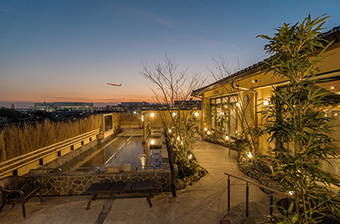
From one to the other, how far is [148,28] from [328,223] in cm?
1194

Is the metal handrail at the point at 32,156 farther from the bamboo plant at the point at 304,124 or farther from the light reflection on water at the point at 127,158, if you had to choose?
the bamboo plant at the point at 304,124

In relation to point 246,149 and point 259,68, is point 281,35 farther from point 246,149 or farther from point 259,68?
point 246,149

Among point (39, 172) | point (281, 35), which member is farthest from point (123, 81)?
point (281, 35)

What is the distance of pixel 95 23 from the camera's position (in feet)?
31.7

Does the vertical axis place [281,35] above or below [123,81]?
below

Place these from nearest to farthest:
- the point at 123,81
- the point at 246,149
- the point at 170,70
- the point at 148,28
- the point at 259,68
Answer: the point at 259,68, the point at 246,149, the point at 170,70, the point at 148,28, the point at 123,81

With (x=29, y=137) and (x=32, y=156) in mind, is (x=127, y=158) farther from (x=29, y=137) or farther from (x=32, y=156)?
(x=29, y=137)

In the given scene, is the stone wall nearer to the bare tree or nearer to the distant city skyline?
the bare tree

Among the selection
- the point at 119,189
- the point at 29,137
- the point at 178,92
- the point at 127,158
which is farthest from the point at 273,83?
the point at 29,137

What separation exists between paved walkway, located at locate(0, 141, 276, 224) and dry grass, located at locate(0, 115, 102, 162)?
1957mm

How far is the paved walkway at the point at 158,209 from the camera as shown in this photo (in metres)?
3.44

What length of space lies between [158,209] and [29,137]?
5.56m

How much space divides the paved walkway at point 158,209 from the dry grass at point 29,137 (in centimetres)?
196

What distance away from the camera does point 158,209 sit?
3814mm
